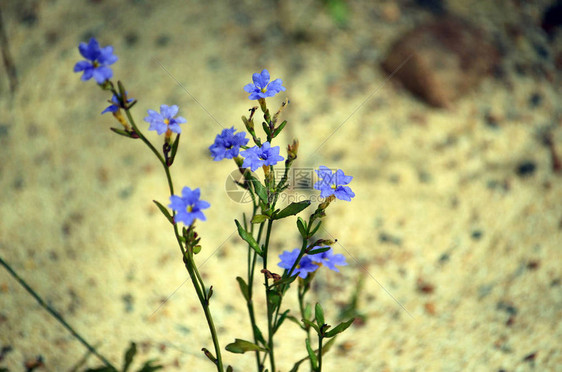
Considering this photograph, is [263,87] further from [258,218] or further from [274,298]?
[274,298]

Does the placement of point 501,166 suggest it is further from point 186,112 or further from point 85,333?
point 85,333

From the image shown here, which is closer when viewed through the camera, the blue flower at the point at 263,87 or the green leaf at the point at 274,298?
the blue flower at the point at 263,87

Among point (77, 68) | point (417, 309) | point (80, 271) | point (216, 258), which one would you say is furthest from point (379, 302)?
point (77, 68)

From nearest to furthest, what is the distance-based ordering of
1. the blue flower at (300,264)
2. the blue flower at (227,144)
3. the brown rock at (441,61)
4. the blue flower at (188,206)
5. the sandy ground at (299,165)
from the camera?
the blue flower at (188,206)
the blue flower at (227,144)
the blue flower at (300,264)
the sandy ground at (299,165)
the brown rock at (441,61)

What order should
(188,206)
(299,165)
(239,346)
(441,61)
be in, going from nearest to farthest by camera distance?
1. (188,206)
2. (239,346)
3. (299,165)
4. (441,61)

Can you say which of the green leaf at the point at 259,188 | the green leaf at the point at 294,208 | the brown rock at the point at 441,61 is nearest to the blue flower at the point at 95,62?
the green leaf at the point at 259,188

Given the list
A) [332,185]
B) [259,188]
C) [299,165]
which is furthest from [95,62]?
[299,165]

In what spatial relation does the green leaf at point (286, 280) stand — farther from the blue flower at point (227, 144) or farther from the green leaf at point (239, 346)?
the blue flower at point (227, 144)
